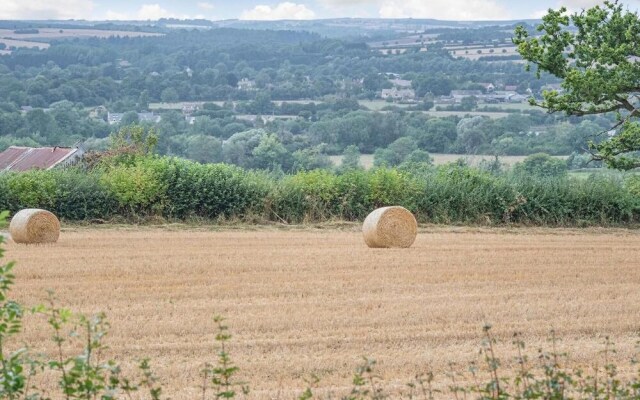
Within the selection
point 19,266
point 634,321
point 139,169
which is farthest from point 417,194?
point 634,321

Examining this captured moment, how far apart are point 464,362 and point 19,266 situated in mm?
10101

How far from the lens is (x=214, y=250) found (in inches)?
882

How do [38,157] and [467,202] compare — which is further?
[38,157]

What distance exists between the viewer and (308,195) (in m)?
29.4

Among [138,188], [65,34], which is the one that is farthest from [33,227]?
[65,34]

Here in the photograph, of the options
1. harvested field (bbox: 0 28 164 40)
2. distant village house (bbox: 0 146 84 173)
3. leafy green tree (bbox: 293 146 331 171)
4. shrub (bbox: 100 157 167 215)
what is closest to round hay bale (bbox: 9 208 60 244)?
shrub (bbox: 100 157 167 215)

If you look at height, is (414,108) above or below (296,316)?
below

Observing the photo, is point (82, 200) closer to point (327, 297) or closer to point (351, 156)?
point (327, 297)

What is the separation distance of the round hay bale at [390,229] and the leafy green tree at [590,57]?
15.0 ft

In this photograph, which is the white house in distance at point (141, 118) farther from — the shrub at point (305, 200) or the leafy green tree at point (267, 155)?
the shrub at point (305, 200)

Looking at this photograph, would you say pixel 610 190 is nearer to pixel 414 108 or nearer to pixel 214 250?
pixel 214 250

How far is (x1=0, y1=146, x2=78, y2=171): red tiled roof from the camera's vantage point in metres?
40.0

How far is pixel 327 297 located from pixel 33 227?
8.98m

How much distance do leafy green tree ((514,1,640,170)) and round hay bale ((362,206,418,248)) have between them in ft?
15.0
